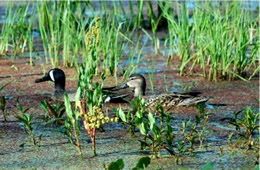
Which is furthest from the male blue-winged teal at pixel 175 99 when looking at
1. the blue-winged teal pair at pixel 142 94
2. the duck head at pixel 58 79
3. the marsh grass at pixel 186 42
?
the marsh grass at pixel 186 42

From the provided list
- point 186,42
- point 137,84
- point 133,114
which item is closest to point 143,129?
point 133,114

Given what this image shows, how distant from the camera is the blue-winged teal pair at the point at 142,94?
6.23m

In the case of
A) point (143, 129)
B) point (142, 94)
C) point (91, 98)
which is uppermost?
point (91, 98)

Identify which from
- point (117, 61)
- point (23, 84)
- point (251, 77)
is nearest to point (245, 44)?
point (251, 77)

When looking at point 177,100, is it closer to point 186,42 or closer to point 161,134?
point 161,134

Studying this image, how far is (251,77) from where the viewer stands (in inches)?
289

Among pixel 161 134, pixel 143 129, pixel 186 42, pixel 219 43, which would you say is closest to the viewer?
pixel 143 129

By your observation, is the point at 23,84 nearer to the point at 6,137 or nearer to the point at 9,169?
the point at 6,137

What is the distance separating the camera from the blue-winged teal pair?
623cm

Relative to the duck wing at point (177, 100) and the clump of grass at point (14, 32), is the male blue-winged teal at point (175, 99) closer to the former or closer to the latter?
the duck wing at point (177, 100)

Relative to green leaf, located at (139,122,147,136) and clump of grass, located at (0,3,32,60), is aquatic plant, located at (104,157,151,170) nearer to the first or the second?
green leaf, located at (139,122,147,136)

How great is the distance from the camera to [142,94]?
664cm

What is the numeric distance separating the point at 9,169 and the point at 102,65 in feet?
9.88

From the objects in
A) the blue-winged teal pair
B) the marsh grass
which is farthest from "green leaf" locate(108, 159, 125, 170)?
the marsh grass
